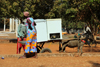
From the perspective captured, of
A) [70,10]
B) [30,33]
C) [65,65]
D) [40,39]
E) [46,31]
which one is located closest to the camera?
[65,65]

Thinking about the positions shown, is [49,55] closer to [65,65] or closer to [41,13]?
[65,65]

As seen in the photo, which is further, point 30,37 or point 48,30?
point 48,30

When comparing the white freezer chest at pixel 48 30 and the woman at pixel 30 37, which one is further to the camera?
the white freezer chest at pixel 48 30

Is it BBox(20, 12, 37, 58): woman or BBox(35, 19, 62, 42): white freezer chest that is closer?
BBox(20, 12, 37, 58): woman

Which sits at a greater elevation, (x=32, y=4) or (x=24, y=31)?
(x=32, y=4)

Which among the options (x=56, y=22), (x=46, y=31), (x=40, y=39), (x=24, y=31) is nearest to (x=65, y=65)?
(x=24, y=31)

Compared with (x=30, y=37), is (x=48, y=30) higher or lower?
higher

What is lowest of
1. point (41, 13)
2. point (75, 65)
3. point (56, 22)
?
point (75, 65)

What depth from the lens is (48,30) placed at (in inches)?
404

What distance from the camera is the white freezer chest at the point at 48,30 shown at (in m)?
9.58

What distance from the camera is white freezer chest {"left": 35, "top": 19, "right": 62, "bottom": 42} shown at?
958cm

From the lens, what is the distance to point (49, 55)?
7.32 meters

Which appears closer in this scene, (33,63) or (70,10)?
(33,63)

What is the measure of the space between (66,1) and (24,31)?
1326cm
